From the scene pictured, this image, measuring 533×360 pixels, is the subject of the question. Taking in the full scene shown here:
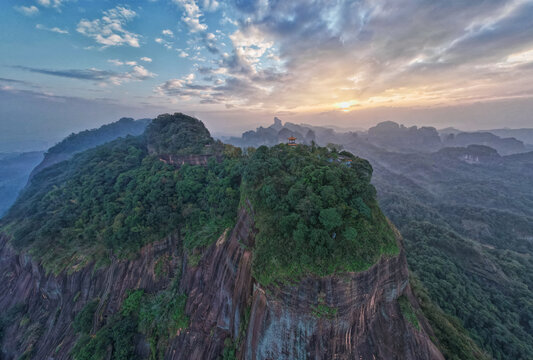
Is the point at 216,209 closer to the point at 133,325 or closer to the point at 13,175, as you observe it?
the point at 133,325

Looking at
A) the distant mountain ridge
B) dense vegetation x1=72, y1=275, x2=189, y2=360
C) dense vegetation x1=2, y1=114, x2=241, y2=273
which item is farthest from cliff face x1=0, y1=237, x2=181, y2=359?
the distant mountain ridge

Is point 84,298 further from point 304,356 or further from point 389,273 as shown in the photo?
point 389,273

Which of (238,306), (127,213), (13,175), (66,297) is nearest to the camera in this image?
(238,306)

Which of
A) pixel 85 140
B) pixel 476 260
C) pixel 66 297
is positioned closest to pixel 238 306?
pixel 66 297

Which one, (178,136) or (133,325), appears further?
(178,136)

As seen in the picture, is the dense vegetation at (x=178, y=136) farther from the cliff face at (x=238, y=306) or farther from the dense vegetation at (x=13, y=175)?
the dense vegetation at (x=13, y=175)

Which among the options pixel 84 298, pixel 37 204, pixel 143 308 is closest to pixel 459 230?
pixel 143 308

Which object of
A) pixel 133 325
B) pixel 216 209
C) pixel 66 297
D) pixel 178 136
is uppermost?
pixel 178 136
